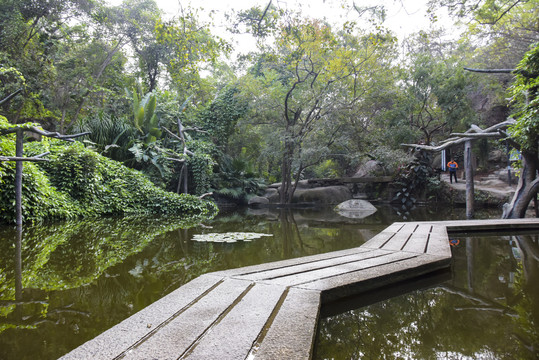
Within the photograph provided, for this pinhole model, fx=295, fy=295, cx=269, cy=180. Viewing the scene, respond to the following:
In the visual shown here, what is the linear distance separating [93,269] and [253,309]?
6.20 ft

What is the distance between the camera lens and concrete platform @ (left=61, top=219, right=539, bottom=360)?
1.08 m

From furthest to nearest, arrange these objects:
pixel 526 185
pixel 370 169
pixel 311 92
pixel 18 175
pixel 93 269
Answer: pixel 370 169 → pixel 311 92 → pixel 526 185 → pixel 18 175 → pixel 93 269

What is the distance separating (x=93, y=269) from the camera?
2613mm

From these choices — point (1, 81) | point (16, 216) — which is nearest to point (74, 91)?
point (1, 81)

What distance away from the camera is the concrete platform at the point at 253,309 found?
1.08 metres

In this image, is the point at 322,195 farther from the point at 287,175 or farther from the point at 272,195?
the point at 272,195

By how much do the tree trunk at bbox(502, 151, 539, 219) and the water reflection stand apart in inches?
180

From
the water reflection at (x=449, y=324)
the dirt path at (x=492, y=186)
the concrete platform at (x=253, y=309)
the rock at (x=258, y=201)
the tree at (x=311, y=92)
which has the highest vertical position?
the tree at (x=311, y=92)

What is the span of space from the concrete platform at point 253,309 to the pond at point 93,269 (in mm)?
349

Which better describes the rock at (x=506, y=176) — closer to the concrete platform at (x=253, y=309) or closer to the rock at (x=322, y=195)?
the rock at (x=322, y=195)

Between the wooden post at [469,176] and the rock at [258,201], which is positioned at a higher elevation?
the wooden post at [469,176]

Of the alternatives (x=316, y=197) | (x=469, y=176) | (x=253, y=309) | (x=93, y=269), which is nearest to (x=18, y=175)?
(x=93, y=269)

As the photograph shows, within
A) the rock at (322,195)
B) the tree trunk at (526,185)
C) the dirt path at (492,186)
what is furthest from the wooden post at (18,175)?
the dirt path at (492,186)

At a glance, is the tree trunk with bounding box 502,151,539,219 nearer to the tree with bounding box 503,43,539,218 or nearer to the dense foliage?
the tree with bounding box 503,43,539,218
